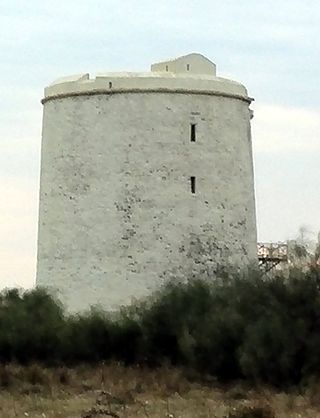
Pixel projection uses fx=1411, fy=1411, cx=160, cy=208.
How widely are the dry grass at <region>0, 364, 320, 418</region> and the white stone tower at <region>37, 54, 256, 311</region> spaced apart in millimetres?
6484

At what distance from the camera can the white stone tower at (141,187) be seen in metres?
34.1

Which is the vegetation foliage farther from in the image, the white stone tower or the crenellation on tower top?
the crenellation on tower top

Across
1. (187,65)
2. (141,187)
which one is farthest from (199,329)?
(187,65)

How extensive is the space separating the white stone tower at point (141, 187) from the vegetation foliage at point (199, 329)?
1.61 meters

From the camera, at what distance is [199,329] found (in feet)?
91.2

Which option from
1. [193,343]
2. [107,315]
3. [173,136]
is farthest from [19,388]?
[173,136]

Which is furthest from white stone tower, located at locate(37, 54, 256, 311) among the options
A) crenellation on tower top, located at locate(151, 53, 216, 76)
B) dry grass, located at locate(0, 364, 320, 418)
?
dry grass, located at locate(0, 364, 320, 418)

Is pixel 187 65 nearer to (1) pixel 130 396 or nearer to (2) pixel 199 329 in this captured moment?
(2) pixel 199 329

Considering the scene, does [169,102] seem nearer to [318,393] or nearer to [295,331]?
[295,331]

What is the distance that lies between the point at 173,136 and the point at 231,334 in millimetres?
8897

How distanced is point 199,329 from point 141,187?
278 inches

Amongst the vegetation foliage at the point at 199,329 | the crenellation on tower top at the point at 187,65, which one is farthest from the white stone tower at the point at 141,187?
the vegetation foliage at the point at 199,329

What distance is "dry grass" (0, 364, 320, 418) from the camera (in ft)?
64.0

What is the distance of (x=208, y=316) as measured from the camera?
92.1 feet
